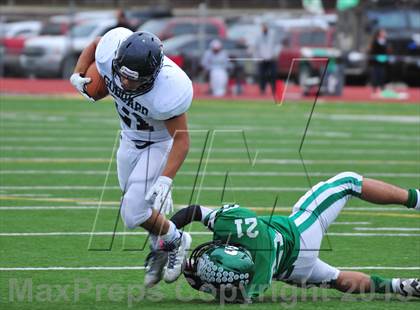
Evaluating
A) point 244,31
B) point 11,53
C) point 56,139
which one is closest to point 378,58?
point 244,31

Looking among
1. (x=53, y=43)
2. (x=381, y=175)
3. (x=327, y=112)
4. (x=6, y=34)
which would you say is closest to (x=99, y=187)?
(x=381, y=175)

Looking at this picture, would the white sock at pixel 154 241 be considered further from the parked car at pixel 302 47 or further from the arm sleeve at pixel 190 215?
the parked car at pixel 302 47

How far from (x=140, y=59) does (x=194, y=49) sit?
2187 centimetres

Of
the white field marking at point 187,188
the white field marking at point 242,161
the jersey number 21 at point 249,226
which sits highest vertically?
the jersey number 21 at point 249,226

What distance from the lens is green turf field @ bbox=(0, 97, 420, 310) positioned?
21.1ft

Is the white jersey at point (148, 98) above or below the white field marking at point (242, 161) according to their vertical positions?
above

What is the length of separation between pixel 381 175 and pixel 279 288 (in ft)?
18.4

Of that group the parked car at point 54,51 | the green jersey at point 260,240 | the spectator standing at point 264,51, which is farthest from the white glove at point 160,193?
the parked car at point 54,51

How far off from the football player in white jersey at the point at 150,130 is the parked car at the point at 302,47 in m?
20.5

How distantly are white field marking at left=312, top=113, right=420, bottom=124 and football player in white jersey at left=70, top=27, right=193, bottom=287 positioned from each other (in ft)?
42.9

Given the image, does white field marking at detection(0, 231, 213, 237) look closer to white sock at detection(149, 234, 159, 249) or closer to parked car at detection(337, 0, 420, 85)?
white sock at detection(149, 234, 159, 249)

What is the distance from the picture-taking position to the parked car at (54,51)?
95.3ft

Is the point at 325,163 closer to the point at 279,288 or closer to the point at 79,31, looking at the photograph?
the point at 279,288

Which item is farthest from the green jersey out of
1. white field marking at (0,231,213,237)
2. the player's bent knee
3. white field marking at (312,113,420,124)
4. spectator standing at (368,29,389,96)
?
spectator standing at (368,29,389,96)
